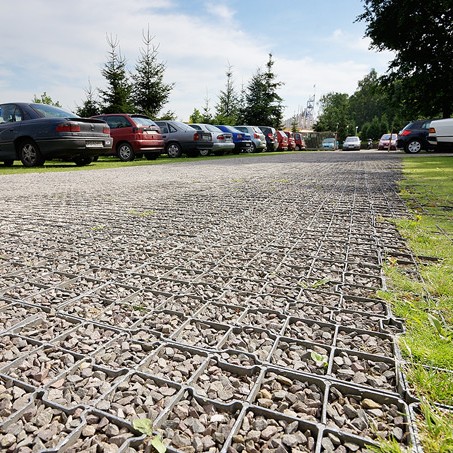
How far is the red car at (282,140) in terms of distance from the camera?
29219mm

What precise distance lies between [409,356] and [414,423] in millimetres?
406

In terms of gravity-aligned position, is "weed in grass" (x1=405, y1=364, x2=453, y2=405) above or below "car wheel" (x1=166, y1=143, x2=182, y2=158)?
below

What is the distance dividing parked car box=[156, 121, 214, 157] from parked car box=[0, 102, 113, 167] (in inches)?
233

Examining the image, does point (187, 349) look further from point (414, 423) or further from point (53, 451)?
point (414, 423)

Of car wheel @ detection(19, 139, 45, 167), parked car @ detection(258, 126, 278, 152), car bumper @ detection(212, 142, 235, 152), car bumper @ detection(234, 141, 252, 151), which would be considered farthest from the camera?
parked car @ detection(258, 126, 278, 152)

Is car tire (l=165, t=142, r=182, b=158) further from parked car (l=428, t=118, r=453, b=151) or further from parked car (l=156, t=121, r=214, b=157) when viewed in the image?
parked car (l=428, t=118, r=453, b=151)

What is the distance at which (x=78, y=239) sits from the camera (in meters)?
3.35

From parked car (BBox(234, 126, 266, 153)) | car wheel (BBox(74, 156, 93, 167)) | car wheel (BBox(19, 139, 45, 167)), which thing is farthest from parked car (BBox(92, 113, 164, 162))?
parked car (BBox(234, 126, 266, 153))

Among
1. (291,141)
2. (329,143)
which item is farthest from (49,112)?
(329,143)

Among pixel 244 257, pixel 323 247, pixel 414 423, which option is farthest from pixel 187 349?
pixel 323 247

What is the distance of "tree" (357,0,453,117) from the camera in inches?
832

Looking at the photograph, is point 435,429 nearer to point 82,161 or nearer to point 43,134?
point 43,134

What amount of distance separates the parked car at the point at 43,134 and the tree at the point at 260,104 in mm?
29935

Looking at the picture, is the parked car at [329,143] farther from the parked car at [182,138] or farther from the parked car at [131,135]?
the parked car at [131,135]
